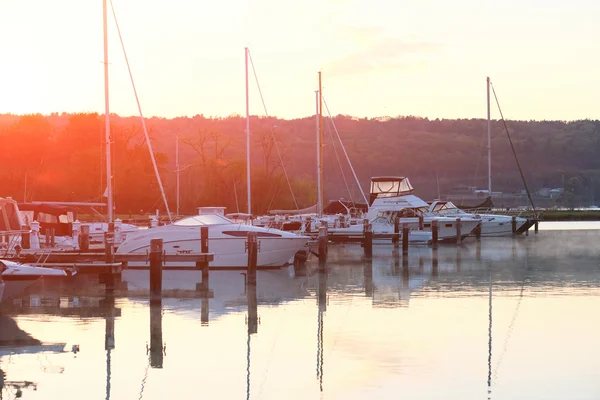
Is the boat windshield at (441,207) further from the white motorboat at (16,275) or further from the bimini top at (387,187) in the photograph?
the white motorboat at (16,275)

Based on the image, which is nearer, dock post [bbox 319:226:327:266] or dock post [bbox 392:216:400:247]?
dock post [bbox 319:226:327:266]

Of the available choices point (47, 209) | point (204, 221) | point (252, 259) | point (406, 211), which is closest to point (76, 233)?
point (47, 209)

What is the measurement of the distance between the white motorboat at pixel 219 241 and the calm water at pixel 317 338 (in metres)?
0.86

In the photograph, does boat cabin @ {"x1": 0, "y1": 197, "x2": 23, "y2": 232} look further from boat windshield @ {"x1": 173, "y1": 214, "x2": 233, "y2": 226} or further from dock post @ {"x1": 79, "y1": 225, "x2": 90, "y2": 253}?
boat windshield @ {"x1": 173, "y1": 214, "x2": 233, "y2": 226}

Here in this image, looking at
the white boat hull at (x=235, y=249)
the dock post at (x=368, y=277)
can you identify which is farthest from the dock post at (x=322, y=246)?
the dock post at (x=368, y=277)

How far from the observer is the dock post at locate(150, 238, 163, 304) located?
2916 centimetres

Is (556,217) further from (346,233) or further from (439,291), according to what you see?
(439,291)

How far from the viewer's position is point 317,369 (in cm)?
1917

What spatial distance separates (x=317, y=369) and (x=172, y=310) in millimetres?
9295

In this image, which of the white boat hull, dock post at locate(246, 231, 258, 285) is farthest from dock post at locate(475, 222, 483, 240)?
dock post at locate(246, 231, 258, 285)

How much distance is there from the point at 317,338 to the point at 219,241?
611 inches

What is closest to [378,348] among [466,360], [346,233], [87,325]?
[466,360]

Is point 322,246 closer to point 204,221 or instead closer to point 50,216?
point 204,221

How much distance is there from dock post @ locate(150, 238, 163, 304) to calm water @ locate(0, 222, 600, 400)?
512 millimetres
